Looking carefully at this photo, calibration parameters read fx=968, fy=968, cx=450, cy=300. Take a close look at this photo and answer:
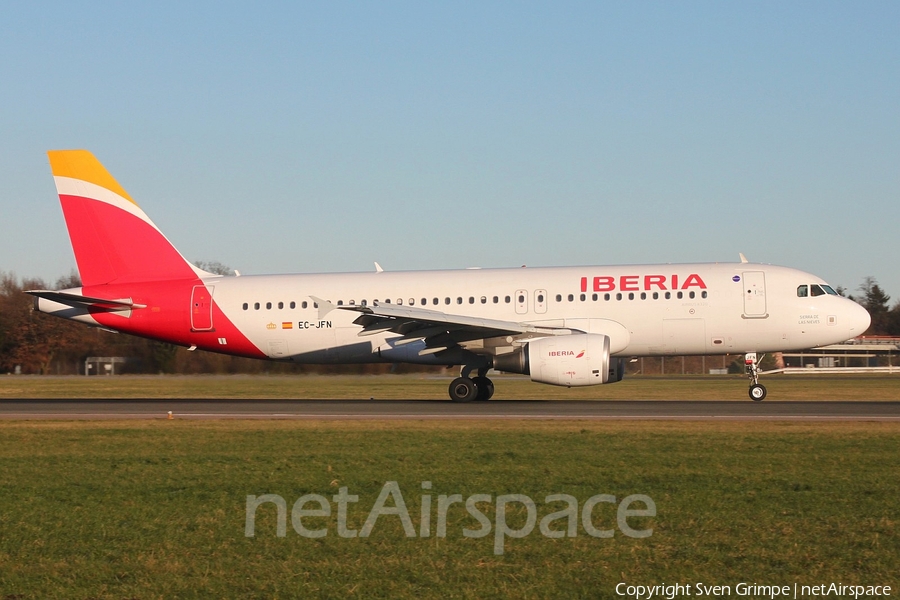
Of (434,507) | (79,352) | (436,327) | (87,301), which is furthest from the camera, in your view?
(79,352)

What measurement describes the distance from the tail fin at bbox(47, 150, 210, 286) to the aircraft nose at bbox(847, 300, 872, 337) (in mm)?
18681

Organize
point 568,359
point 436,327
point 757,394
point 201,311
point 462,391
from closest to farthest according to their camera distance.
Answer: point 568,359 → point 436,327 → point 757,394 → point 462,391 → point 201,311

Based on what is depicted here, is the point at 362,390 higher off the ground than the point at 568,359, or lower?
lower

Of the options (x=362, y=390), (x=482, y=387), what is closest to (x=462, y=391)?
(x=482, y=387)

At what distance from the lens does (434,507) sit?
945 centimetres

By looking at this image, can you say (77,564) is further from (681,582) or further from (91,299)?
(91,299)

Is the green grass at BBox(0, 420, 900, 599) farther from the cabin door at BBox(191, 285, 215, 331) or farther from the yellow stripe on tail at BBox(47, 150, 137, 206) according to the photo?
the yellow stripe on tail at BBox(47, 150, 137, 206)

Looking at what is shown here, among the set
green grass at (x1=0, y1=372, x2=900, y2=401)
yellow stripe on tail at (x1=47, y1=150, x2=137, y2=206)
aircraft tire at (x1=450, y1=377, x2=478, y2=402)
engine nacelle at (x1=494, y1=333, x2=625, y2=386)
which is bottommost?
green grass at (x1=0, y1=372, x2=900, y2=401)

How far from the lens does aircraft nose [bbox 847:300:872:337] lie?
25.7 metres

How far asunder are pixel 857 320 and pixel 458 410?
37.1 feet

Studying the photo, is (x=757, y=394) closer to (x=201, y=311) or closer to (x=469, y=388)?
(x=469, y=388)

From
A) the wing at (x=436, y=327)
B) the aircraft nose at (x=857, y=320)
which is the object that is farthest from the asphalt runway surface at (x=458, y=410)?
the aircraft nose at (x=857, y=320)

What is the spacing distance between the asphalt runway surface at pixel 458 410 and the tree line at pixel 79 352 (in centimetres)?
1432

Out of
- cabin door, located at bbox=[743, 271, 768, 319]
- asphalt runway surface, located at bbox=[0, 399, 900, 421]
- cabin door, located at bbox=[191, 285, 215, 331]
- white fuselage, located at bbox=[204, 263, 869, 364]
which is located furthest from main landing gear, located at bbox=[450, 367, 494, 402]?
cabin door, located at bbox=[191, 285, 215, 331]
